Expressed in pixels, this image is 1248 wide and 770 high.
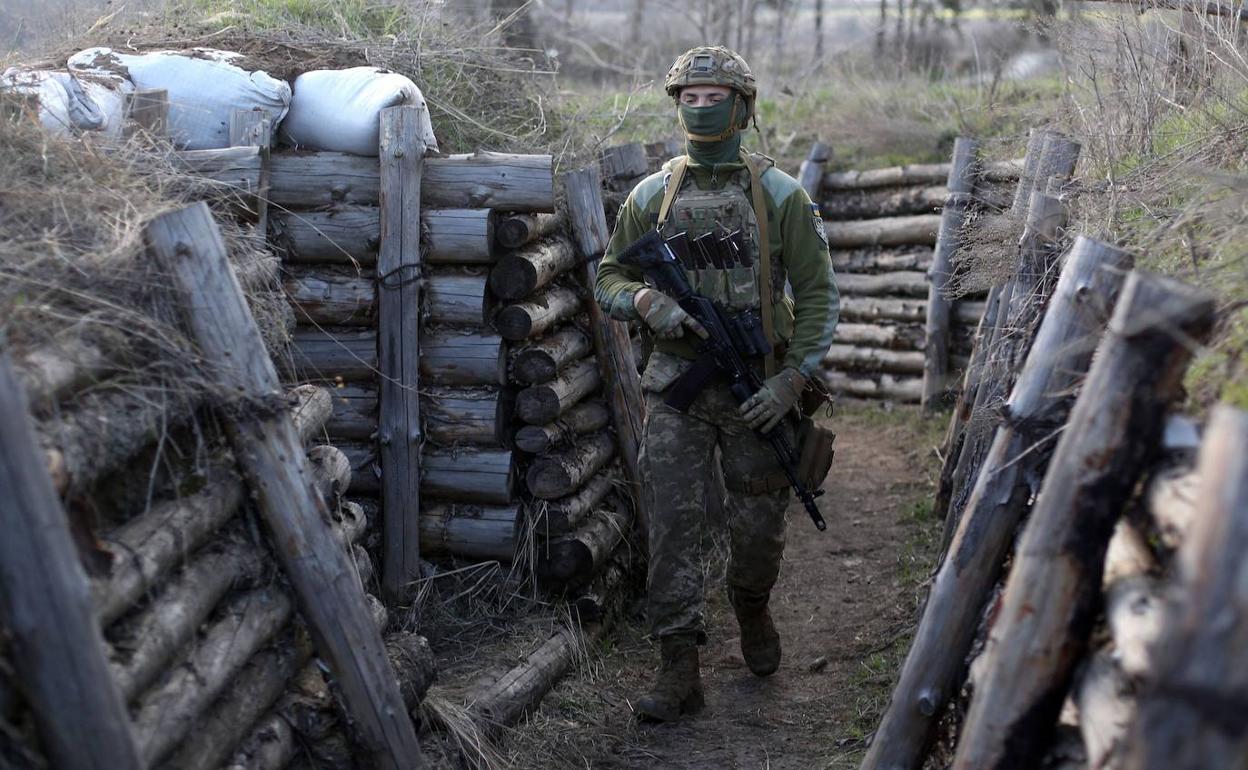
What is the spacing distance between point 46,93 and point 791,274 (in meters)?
3.26

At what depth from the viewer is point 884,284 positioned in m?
11.1

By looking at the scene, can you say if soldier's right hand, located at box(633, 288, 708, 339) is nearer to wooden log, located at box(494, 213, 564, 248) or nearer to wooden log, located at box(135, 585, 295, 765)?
wooden log, located at box(494, 213, 564, 248)

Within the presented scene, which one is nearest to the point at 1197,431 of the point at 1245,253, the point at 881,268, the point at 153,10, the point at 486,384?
the point at 1245,253

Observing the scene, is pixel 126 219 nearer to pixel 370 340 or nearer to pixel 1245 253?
pixel 370 340

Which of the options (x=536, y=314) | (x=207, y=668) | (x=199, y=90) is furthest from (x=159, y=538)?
(x=199, y=90)

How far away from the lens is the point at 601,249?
659cm

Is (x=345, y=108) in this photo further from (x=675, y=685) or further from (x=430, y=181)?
(x=675, y=685)

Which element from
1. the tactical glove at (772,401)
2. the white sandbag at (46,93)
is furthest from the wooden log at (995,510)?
the white sandbag at (46,93)

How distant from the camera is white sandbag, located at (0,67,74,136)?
5.02m

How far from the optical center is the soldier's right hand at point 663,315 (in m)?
5.28

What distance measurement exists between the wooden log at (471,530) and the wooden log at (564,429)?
324 mm

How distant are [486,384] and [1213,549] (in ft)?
14.3

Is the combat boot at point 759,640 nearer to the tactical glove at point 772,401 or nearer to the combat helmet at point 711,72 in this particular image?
the tactical glove at point 772,401

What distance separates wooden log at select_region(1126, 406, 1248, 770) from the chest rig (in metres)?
3.36
